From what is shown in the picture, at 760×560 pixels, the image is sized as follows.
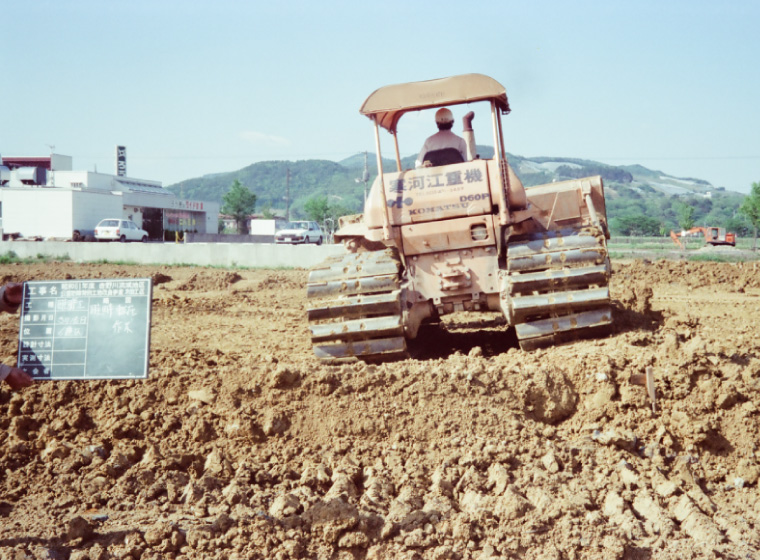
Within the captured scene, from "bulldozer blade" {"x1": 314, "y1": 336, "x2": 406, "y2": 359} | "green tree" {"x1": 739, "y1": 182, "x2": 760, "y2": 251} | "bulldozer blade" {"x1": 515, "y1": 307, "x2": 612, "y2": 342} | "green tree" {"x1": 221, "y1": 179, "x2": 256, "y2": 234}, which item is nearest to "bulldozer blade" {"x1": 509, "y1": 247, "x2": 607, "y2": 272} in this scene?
"bulldozer blade" {"x1": 515, "y1": 307, "x2": 612, "y2": 342}

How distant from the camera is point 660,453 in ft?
20.3

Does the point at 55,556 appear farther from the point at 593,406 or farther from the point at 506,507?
Result: the point at 593,406

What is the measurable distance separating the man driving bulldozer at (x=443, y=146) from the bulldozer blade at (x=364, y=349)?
2196 millimetres

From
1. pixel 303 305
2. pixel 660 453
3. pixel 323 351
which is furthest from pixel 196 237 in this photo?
pixel 660 453

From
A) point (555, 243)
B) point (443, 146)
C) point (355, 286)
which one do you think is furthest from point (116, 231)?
point (555, 243)

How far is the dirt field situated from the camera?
4.88 m

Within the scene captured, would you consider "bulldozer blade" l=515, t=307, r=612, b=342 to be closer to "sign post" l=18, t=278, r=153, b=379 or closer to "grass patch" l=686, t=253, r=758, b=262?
"sign post" l=18, t=278, r=153, b=379

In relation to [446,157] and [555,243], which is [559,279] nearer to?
[555,243]

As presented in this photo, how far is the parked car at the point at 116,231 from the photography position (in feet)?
151

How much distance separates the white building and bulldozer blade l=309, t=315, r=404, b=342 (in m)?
46.5

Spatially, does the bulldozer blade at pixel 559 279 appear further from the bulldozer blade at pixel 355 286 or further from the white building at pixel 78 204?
the white building at pixel 78 204

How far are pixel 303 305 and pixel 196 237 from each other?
37.7 meters

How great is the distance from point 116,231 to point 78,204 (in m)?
14.9

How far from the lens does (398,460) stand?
19.4 ft
